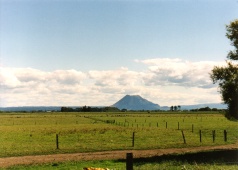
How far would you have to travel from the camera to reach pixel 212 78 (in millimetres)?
34844

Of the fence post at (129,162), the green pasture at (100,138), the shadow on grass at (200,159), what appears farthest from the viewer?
the green pasture at (100,138)

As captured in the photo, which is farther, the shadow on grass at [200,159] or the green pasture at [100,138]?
the green pasture at [100,138]

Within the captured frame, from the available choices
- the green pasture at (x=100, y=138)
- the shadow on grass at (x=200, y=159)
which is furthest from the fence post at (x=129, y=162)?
the green pasture at (x=100, y=138)

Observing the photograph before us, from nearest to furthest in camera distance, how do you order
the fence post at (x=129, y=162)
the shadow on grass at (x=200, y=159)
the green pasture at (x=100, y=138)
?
the fence post at (x=129, y=162) < the shadow on grass at (x=200, y=159) < the green pasture at (x=100, y=138)

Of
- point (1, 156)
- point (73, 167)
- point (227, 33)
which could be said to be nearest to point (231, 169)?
point (73, 167)

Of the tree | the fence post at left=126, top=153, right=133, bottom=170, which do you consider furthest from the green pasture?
the fence post at left=126, top=153, right=133, bottom=170

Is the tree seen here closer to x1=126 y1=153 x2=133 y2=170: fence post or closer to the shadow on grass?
the shadow on grass

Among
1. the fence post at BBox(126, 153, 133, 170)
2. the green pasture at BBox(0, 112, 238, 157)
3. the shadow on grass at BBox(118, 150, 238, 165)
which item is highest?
the fence post at BBox(126, 153, 133, 170)

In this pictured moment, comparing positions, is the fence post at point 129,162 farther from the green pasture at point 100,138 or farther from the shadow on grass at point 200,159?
the green pasture at point 100,138

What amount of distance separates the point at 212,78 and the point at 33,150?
22.1m

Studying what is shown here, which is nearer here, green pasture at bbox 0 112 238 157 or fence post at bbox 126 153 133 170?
fence post at bbox 126 153 133 170

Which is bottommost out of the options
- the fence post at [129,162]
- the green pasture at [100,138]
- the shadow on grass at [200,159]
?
the green pasture at [100,138]

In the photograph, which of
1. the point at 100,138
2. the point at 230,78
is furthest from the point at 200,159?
the point at 100,138

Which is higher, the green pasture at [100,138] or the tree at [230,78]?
the tree at [230,78]
